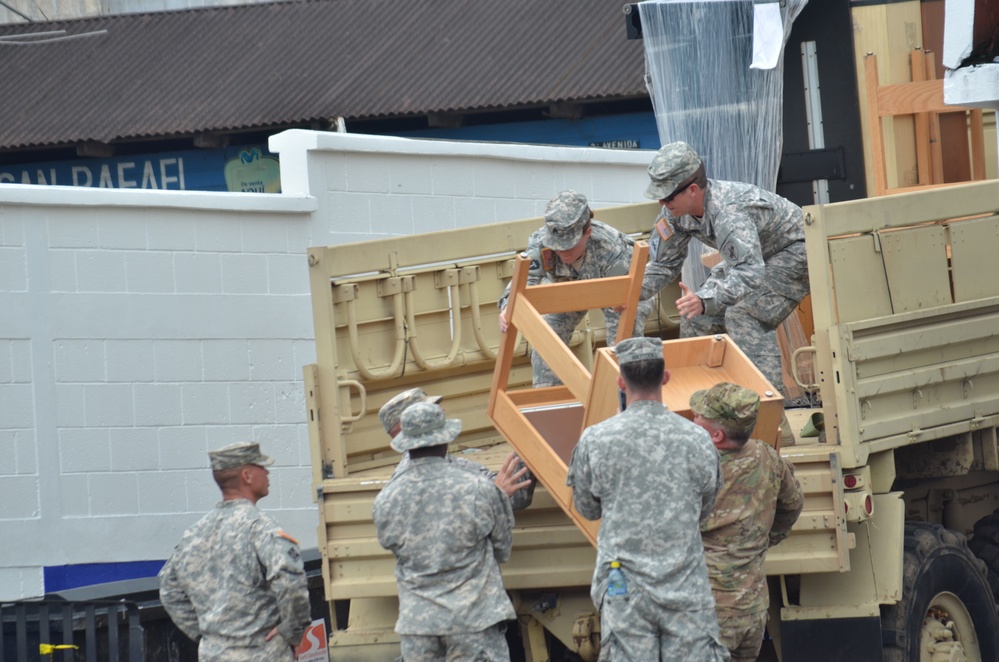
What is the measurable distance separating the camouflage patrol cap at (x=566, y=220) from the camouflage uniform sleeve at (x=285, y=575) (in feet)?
6.17

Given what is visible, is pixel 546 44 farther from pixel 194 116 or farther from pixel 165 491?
pixel 165 491

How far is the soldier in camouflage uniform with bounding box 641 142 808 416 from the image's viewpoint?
652 cm

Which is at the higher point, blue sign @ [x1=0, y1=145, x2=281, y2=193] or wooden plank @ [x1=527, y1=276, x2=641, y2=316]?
blue sign @ [x1=0, y1=145, x2=281, y2=193]

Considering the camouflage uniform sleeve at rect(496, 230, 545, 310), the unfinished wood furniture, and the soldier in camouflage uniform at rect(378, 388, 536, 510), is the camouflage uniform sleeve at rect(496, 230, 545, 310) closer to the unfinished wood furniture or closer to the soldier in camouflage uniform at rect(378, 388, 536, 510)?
the unfinished wood furniture

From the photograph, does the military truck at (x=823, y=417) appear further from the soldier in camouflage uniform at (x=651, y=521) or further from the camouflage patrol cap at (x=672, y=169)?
the camouflage patrol cap at (x=672, y=169)

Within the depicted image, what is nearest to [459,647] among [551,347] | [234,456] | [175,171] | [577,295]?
[234,456]

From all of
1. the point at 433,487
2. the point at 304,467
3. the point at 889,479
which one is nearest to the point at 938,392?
the point at 889,479

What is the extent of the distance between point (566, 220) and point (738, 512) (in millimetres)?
1721

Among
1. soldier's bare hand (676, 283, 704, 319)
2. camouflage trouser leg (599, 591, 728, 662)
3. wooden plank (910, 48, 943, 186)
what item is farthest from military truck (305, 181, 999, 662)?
wooden plank (910, 48, 943, 186)

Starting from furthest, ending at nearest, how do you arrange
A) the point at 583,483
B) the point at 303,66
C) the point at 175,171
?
the point at 175,171
the point at 303,66
the point at 583,483

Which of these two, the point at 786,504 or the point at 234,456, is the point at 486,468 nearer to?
the point at 234,456

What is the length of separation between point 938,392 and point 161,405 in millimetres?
4555

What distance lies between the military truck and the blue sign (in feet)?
29.5

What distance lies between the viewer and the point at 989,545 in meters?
7.04
